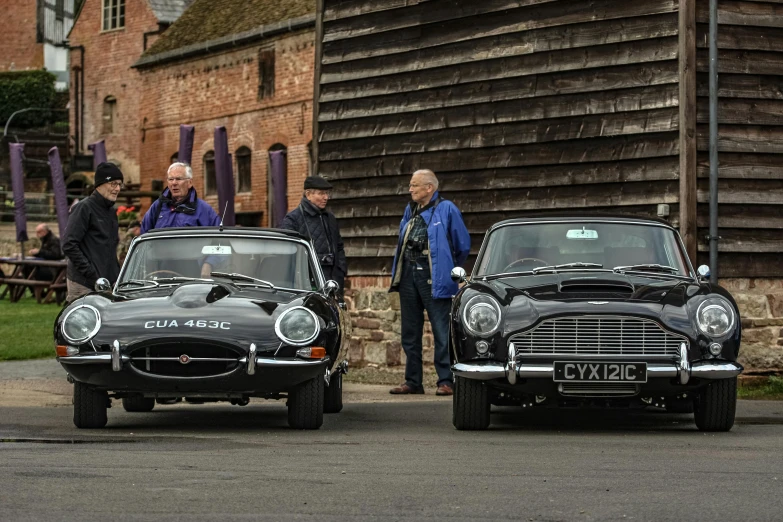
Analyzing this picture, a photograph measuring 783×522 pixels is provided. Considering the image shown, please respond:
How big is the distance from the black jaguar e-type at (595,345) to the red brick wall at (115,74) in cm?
4126

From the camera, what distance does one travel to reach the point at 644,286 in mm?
9609

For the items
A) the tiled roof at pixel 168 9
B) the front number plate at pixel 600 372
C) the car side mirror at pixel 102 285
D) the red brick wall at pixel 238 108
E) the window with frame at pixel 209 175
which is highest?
the tiled roof at pixel 168 9

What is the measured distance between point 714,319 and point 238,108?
3024 cm

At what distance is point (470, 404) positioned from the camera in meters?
9.53

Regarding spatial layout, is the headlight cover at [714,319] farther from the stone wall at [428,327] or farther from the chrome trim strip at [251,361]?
the stone wall at [428,327]

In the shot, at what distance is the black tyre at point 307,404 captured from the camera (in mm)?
9555

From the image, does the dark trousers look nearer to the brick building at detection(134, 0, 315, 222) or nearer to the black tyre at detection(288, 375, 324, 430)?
the black tyre at detection(288, 375, 324, 430)

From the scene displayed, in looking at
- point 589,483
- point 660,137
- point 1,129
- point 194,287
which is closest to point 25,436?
point 194,287

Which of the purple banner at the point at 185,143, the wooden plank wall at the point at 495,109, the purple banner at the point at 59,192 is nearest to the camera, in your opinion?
the wooden plank wall at the point at 495,109

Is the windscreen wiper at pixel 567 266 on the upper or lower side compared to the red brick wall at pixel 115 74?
lower

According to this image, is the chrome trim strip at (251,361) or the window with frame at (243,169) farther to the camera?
the window with frame at (243,169)

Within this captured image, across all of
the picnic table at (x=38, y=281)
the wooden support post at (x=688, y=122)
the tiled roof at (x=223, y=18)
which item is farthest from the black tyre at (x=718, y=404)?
the tiled roof at (x=223, y=18)

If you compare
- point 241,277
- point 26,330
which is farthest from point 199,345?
point 26,330

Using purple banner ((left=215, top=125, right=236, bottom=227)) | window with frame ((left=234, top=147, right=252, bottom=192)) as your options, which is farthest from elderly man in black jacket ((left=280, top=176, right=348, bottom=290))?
window with frame ((left=234, top=147, right=252, bottom=192))
